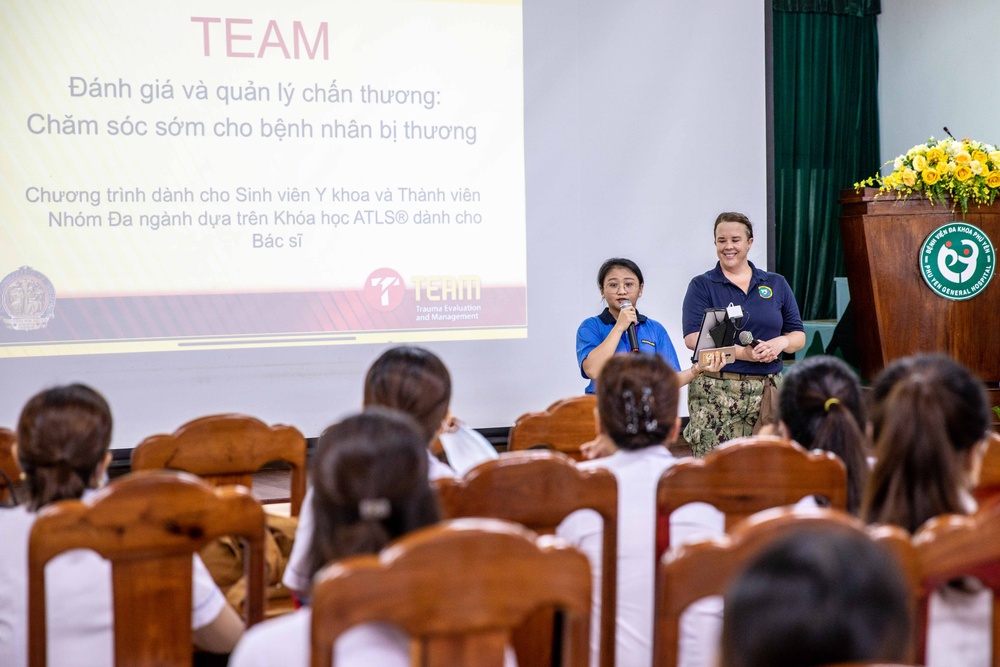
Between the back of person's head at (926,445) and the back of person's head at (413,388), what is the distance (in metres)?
0.84

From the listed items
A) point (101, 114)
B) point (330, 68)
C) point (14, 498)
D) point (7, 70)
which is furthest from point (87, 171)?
point (14, 498)

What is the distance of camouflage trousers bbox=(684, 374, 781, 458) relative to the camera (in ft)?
12.6

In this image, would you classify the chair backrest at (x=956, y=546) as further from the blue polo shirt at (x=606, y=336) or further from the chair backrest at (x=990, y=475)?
the blue polo shirt at (x=606, y=336)

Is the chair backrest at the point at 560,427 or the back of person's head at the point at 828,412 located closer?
the back of person's head at the point at 828,412

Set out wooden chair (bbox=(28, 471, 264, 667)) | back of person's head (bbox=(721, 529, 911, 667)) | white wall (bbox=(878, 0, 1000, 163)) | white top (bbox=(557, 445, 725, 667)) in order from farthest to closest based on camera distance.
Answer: white wall (bbox=(878, 0, 1000, 163)) < white top (bbox=(557, 445, 725, 667)) < wooden chair (bbox=(28, 471, 264, 667)) < back of person's head (bbox=(721, 529, 911, 667))

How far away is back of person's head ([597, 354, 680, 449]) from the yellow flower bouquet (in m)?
3.28

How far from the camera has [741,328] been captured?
3906mm

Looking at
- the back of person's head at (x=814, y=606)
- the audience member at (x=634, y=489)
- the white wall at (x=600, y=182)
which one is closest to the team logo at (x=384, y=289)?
the white wall at (x=600, y=182)

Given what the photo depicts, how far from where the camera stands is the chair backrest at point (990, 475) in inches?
79.4

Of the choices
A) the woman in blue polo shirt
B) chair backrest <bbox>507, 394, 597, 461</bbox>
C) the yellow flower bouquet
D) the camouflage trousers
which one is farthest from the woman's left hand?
the yellow flower bouquet

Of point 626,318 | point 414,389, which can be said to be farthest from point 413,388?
point 626,318

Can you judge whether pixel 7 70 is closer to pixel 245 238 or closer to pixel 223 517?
pixel 245 238

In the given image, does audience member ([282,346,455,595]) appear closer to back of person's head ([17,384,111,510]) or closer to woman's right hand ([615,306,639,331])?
back of person's head ([17,384,111,510])

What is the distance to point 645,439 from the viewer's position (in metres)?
1.93
